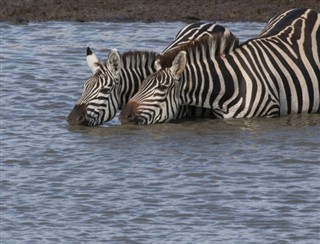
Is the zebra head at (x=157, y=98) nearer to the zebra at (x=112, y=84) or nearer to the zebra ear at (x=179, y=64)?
the zebra ear at (x=179, y=64)

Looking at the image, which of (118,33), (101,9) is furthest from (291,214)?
(101,9)

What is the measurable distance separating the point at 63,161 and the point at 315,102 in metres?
3.23

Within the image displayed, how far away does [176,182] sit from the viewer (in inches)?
467

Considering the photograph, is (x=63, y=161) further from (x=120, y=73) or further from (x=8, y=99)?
(x=8, y=99)

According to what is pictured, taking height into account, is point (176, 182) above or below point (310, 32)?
below

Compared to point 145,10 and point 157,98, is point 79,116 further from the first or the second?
point 145,10

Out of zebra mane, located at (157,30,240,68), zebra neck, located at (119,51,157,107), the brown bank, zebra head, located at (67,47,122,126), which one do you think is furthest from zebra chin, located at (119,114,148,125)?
the brown bank

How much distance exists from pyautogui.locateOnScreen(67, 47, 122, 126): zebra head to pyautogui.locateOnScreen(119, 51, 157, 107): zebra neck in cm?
17

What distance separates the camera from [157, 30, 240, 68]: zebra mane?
14125mm

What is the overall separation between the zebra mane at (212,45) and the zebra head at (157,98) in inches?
4.8

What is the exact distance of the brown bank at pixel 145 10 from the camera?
66.6 feet

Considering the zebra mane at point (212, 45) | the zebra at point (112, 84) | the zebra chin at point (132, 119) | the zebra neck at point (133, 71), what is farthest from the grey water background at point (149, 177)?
the zebra mane at point (212, 45)

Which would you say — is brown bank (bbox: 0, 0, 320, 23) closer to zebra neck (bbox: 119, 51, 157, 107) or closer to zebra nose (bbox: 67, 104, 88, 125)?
zebra neck (bbox: 119, 51, 157, 107)

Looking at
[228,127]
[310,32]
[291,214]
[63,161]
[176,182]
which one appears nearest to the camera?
[291,214]
